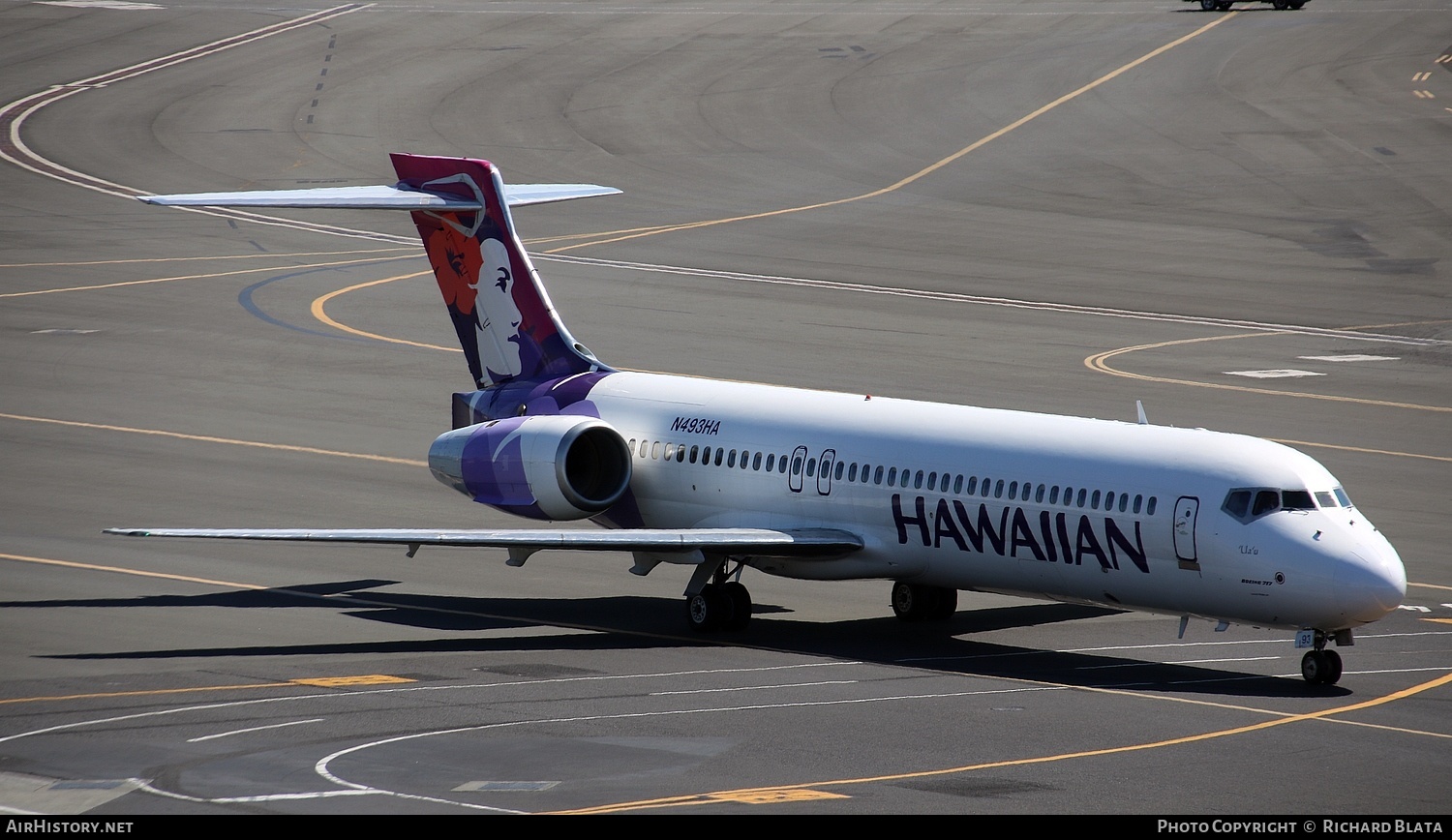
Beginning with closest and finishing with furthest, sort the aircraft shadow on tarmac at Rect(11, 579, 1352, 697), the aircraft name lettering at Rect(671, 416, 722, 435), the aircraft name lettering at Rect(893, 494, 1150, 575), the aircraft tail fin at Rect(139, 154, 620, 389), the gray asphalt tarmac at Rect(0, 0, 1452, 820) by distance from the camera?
1. the gray asphalt tarmac at Rect(0, 0, 1452, 820)
2. the aircraft name lettering at Rect(893, 494, 1150, 575)
3. the aircraft shadow on tarmac at Rect(11, 579, 1352, 697)
4. the aircraft name lettering at Rect(671, 416, 722, 435)
5. the aircraft tail fin at Rect(139, 154, 620, 389)

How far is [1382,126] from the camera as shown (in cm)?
7950

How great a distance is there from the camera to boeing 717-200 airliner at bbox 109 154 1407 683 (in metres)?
26.1

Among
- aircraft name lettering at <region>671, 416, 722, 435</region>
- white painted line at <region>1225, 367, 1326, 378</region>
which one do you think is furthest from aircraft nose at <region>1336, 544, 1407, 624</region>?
white painted line at <region>1225, 367, 1326, 378</region>

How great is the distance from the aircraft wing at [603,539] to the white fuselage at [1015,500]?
2.05 feet

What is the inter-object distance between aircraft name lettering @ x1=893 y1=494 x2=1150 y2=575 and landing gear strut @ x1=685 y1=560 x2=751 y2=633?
2605mm

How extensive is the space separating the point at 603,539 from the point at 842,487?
3.71 metres

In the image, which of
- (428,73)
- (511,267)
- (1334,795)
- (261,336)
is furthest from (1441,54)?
(1334,795)

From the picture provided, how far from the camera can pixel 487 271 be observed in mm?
35344

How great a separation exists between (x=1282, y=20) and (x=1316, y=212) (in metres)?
25.2

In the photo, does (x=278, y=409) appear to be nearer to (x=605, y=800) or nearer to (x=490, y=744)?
(x=490, y=744)

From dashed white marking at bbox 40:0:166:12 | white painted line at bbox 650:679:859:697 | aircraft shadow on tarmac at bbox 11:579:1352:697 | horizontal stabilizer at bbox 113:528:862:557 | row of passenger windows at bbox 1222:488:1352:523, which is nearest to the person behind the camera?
white painted line at bbox 650:679:859:697

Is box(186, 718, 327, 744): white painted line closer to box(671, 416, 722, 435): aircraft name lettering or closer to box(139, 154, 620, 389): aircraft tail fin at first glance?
box(671, 416, 722, 435): aircraft name lettering

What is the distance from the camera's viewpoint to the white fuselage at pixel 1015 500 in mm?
25750

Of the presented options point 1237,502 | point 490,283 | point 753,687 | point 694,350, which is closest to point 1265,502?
point 1237,502
